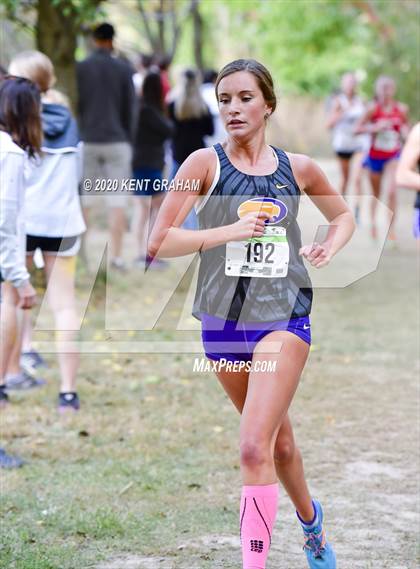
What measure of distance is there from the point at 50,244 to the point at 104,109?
4309 millimetres

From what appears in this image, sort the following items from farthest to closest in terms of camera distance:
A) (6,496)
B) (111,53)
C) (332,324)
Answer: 1. (111,53)
2. (332,324)
3. (6,496)

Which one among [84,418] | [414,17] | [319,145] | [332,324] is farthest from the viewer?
[319,145]

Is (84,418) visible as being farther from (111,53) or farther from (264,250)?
(111,53)

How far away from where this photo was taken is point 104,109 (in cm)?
1044

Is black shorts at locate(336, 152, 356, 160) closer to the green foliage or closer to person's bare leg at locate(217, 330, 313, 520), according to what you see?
the green foliage

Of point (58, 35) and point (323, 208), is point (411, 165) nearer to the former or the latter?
point (323, 208)

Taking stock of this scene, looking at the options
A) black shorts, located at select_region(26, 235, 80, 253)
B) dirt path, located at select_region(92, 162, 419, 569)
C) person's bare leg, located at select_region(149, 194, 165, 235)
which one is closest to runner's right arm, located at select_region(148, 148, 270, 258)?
dirt path, located at select_region(92, 162, 419, 569)

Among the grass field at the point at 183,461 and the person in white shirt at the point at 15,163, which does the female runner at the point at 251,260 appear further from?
the person in white shirt at the point at 15,163

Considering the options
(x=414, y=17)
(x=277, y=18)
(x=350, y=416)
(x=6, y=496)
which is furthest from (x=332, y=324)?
(x=277, y=18)

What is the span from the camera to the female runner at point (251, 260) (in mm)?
3666

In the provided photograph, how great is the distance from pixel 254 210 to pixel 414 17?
19.7m

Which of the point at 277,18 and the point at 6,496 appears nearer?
the point at 6,496

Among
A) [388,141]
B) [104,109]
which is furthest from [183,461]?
[388,141]

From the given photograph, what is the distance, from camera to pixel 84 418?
6.43m
